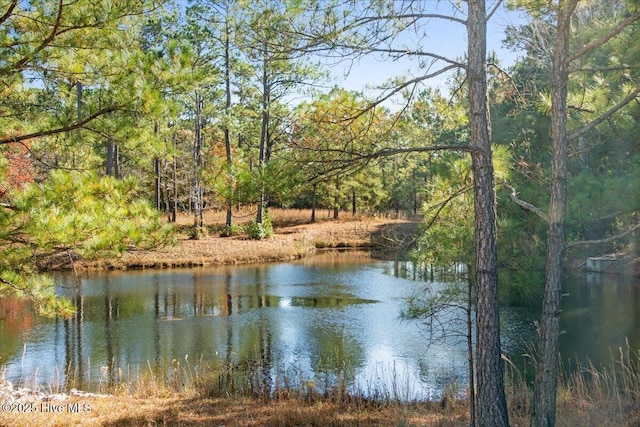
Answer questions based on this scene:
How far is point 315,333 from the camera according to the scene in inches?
443

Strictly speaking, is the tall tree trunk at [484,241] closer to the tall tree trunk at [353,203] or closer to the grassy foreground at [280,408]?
the grassy foreground at [280,408]

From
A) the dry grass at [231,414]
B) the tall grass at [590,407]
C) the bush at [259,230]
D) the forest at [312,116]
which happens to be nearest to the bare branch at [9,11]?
the forest at [312,116]

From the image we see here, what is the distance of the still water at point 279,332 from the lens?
8719 mm

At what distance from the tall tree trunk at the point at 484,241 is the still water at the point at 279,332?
2235 mm

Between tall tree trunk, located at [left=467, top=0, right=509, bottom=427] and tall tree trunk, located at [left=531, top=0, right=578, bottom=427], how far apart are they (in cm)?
30

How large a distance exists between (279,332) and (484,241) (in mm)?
7591

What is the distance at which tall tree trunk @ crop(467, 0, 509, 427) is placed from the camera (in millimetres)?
4316

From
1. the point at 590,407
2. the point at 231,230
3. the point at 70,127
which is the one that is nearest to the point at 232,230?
the point at 231,230

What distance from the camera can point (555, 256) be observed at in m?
4.17

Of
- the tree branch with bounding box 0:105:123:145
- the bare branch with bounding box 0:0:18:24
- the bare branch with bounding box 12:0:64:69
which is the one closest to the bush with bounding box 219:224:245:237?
the tree branch with bounding box 0:105:123:145

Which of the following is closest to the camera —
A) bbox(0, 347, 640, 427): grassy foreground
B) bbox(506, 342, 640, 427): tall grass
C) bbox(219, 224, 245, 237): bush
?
bbox(506, 342, 640, 427): tall grass

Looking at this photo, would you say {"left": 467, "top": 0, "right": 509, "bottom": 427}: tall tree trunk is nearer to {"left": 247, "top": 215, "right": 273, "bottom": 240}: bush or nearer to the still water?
the still water

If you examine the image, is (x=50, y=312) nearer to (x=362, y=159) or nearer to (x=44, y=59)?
(x=44, y=59)

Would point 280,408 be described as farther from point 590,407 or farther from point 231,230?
point 231,230
